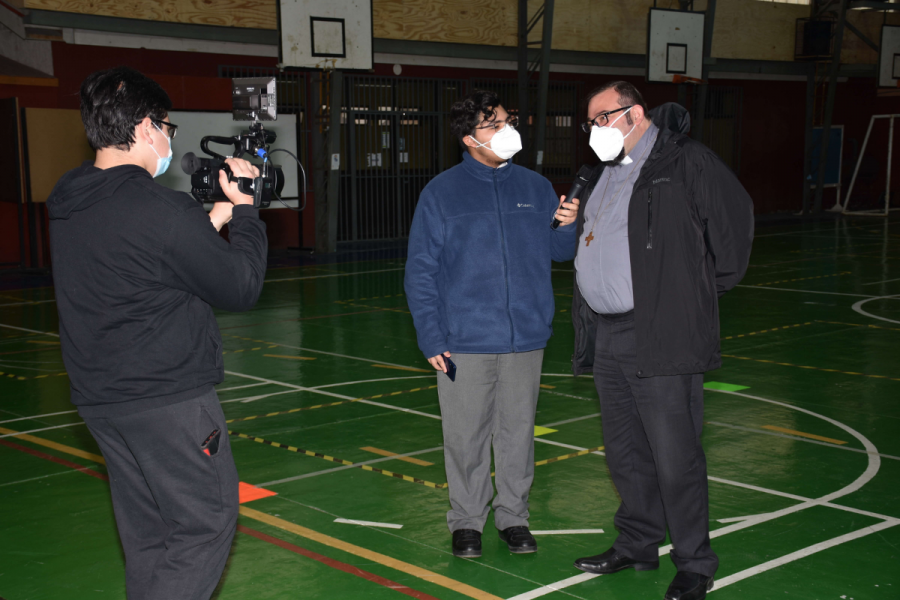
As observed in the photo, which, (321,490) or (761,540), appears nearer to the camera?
Answer: (761,540)

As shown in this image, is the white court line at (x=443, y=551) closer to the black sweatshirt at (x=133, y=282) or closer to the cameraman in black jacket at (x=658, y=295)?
the cameraman in black jacket at (x=658, y=295)

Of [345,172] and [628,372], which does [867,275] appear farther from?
[628,372]

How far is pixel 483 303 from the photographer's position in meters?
3.94

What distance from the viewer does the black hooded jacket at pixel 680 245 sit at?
3363 millimetres

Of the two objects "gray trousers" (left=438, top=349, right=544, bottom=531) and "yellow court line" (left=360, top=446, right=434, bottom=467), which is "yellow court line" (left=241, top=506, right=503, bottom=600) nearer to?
"gray trousers" (left=438, top=349, right=544, bottom=531)

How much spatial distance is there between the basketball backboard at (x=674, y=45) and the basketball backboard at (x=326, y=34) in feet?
23.4

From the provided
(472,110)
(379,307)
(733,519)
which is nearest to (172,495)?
(472,110)

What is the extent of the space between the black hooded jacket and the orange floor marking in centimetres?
233

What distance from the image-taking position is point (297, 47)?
15.2 m

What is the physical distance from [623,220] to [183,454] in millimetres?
1859

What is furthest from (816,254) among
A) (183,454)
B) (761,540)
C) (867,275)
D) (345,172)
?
(183,454)

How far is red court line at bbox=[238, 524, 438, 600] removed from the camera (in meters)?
3.68

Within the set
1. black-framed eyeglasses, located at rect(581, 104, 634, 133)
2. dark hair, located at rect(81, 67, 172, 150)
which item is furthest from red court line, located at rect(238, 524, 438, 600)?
dark hair, located at rect(81, 67, 172, 150)

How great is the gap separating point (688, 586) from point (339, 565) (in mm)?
1450
